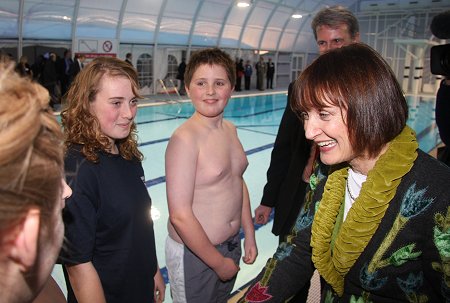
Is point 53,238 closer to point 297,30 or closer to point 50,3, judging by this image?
point 50,3

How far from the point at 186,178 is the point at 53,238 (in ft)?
3.83

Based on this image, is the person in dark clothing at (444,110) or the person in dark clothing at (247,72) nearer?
the person in dark clothing at (444,110)

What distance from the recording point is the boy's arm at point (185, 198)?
6.34ft

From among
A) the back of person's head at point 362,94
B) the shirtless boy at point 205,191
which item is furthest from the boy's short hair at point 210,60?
the back of person's head at point 362,94

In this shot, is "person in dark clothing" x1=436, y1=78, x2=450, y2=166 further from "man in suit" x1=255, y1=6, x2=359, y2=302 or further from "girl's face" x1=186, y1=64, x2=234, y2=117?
"girl's face" x1=186, y1=64, x2=234, y2=117

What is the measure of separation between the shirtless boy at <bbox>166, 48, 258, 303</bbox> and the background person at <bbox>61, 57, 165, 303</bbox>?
0.66ft

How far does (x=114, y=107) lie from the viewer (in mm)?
1820

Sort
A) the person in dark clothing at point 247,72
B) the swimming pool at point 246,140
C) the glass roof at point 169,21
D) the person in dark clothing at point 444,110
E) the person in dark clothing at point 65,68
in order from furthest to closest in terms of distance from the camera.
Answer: the person in dark clothing at point 247,72
the glass roof at point 169,21
the person in dark clothing at point 65,68
the swimming pool at point 246,140
the person in dark clothing at point 444,110

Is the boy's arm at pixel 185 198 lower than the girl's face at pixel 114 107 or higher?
lower

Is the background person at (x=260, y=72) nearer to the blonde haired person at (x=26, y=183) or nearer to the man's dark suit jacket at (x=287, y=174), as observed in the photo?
the man's dark suit jacket at (x=287, y=174)

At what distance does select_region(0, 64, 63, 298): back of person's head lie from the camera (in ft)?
1.97

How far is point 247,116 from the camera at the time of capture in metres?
13.0

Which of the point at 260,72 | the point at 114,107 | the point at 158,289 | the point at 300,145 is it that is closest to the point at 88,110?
the point at 114,107

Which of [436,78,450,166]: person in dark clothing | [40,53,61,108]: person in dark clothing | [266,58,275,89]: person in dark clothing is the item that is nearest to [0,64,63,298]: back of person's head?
[436,78,450,166]: person in dark clothing
